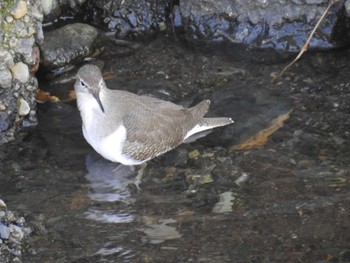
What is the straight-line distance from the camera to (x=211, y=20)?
9180 millimetres

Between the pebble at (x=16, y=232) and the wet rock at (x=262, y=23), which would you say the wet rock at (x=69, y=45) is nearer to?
the wet rock at (x=262, y=23)

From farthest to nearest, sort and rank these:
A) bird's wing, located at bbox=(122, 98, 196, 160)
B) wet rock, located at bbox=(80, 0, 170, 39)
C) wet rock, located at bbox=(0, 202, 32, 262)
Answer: wet rock, located at bbox=(80, 0, 170, 39), bird's wing, located at bbox=(122, 98, 196, 160), wet rock, located at bbox=(0, 202, 32, 262)

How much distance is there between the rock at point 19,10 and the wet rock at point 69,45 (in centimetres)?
85

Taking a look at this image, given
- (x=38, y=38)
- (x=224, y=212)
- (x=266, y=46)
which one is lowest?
(x=224, y=212)

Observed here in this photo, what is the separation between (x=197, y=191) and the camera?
6844 millimetres

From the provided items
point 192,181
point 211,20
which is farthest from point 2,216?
point 211,20

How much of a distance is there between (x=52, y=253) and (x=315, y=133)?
2.90 m

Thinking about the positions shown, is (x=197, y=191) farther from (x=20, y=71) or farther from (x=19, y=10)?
(x=19, y=10)

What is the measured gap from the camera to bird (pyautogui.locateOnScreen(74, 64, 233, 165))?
22.6 feet

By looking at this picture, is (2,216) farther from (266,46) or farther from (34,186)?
(266,46)

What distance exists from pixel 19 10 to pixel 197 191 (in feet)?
8.29

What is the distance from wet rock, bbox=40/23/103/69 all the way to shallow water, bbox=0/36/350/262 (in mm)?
350

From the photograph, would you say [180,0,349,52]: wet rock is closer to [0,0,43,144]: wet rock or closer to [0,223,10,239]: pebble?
[0,0,43,144]: wet rock

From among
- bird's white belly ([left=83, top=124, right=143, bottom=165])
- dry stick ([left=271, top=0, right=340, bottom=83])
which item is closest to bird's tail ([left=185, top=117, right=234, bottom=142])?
bird's white belly ([left=83, top=124, right=143, bottom=165])
